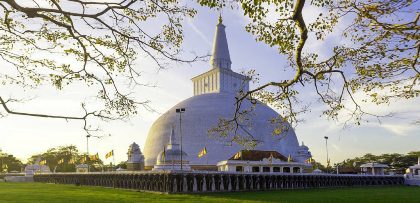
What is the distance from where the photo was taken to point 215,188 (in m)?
49.0

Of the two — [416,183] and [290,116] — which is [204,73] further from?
[290,116]

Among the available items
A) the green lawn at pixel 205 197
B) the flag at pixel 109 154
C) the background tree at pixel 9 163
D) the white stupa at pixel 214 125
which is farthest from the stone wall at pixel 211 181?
the background tree at pixel 9 163

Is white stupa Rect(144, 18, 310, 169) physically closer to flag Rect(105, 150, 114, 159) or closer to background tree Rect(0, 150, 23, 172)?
flag Rect(105, 150, 114, 159)

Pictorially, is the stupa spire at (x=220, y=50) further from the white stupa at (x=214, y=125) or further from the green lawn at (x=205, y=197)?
the green lawn at (x=205, y=197)

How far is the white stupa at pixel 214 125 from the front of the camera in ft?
273

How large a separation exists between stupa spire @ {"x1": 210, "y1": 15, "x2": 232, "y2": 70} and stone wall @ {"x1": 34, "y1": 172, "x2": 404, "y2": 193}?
4314 centimetres

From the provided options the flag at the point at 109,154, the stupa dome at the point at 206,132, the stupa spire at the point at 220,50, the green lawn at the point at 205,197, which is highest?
the stupa spire at the point at 220,50

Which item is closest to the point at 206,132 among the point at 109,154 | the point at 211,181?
the point at 109,154

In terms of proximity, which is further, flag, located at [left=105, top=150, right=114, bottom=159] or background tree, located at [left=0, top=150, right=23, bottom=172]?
background tree, located at [left=0, top=150, right=23, bottom=172]

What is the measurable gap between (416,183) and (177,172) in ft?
154

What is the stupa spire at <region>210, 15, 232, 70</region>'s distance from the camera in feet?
344

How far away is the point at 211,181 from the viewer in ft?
159

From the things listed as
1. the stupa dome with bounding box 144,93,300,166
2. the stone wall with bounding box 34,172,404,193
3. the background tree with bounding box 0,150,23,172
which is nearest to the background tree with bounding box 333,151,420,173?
the stupa dome with bounding box 144,93,300,166

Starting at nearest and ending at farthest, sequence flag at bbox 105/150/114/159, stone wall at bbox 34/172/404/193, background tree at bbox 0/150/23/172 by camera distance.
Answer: stone wall at bbox 34/172/404/193 → flag at bbox 105/150/114/159 → background tree at bbox 0/150/23/172
